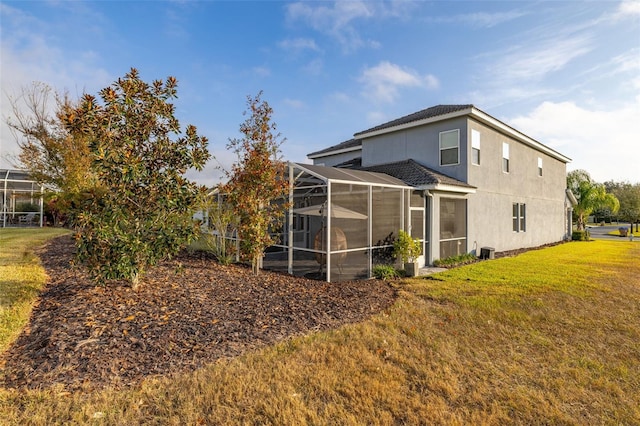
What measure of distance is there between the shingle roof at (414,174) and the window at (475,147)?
146cm

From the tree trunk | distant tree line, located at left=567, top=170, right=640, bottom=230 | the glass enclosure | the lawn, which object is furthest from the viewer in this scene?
distant tree line, located at left=567, top=170, right=640, bottom=230

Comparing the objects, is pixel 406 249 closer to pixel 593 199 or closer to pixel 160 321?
pixel 160 321

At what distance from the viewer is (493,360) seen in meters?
4.20

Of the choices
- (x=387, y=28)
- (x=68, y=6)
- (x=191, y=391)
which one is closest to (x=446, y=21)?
(x=387, y=28)

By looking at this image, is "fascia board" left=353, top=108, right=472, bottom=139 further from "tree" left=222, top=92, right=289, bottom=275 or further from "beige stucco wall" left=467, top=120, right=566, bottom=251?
"tree" left=222, top=92, right=289, bottom=275

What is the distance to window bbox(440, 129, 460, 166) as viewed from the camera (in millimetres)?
13078

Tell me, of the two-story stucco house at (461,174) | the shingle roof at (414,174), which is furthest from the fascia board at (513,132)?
the shingle roof at (414,174)

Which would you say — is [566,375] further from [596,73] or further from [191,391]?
[596,73]

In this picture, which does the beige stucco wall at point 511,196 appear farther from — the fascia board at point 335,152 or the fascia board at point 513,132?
the fascia board at point 335,152

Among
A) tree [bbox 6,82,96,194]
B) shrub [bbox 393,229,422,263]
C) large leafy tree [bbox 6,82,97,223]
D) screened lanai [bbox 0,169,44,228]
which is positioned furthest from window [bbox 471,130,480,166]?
screened lanai [bbox 0,169,44,228]

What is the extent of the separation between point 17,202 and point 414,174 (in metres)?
29.0

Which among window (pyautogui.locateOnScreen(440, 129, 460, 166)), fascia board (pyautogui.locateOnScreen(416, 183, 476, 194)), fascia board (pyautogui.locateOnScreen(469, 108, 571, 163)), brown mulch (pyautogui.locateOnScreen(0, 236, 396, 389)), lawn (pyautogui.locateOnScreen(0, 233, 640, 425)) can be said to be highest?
fascia board (pyautogui.locateOnScreen(469, 108, 571, 163))

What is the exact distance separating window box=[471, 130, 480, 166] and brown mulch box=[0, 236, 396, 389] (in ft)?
27.6

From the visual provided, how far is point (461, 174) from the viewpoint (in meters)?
12.9
